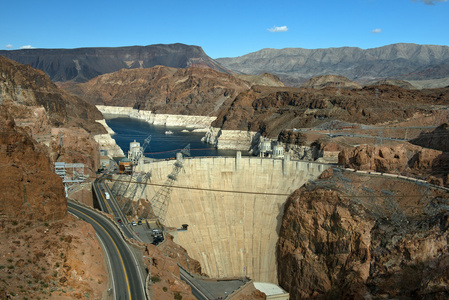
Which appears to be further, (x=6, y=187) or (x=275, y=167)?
(x=275, y=167)

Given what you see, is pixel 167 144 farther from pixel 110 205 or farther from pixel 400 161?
pixel 400 161

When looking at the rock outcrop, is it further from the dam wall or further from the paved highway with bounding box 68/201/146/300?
the dam wall

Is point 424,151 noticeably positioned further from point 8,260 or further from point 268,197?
point 8,260

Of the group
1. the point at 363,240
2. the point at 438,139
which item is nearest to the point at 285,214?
the point at 363,240

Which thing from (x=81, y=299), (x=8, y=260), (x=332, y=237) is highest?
(x=8, y=260)

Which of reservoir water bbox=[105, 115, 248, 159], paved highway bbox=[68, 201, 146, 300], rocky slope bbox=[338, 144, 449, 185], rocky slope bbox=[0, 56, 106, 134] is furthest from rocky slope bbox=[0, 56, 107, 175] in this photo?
rocky slope bbox=[338, 144, 449, 185]

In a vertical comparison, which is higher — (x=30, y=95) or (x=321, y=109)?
(x=30, y=95)

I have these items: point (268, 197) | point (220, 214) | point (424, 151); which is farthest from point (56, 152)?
point (424, 151)
